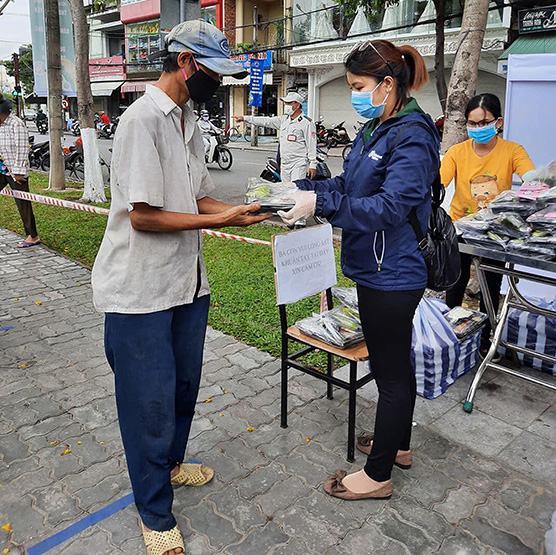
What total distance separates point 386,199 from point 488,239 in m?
1.23

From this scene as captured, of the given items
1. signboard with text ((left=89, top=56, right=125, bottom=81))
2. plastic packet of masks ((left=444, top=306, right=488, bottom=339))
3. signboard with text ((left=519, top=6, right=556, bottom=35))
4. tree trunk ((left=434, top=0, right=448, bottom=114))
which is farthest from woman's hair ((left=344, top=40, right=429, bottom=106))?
signboard with text ((left=89, top=56, right=125, bottom=81))

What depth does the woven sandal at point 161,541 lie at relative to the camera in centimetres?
205

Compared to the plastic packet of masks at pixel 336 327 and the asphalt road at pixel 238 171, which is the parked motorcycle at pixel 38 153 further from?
the plastic packet of masks at pixel 336 327

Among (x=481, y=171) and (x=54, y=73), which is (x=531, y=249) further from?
(x=54, y=73)

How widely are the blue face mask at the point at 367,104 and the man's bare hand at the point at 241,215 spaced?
1.79 feet

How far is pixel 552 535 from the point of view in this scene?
186cm

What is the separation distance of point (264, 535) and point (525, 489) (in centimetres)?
119

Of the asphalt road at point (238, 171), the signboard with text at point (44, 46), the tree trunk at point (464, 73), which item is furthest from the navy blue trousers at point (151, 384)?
the signboard with text at point (44, 46)

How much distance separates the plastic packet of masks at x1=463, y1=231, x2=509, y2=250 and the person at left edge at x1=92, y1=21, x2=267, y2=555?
147 centimetres

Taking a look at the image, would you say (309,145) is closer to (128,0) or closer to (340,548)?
(340,548)

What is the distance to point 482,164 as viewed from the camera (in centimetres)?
358

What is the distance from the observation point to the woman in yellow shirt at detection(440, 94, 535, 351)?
11.1 ft

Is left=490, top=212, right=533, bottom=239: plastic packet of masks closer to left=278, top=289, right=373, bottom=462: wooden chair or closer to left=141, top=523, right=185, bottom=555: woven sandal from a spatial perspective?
left=278, top=289, right=373, bottom=462: wooden chair

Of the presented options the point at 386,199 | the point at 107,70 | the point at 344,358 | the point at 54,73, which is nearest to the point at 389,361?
the point at 344,358
